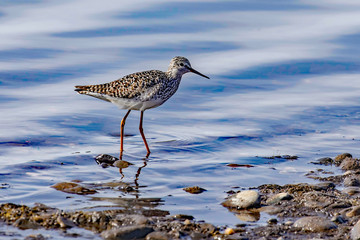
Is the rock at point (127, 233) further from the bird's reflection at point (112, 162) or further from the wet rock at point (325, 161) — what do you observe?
the wet rock at point (325, 161)

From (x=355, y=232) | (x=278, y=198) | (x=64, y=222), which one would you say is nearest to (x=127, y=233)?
(x=64, y=222)

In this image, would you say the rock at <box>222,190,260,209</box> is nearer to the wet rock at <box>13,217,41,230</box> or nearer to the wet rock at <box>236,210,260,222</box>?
the wet rock at <box>236,210,260,222</box>

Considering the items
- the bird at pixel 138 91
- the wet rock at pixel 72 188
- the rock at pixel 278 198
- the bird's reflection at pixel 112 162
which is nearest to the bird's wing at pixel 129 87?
the bird at pixel 138 91

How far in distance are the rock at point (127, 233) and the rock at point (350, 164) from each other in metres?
4.10

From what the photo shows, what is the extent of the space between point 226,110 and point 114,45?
4.94 m

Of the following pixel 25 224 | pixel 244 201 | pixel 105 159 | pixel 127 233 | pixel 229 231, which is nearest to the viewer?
pixel 127 233

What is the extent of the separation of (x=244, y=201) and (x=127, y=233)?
5.84ft

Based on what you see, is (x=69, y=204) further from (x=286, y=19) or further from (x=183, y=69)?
(x=286, y=19)

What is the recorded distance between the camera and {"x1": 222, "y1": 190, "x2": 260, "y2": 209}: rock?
25.7ft

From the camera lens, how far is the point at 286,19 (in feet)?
62.3

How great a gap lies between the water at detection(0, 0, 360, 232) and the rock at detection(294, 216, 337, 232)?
767 millimetres

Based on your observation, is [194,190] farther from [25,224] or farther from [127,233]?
[25,224]

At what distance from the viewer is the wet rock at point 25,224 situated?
695 centimetres

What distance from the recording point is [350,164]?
9.79 m
